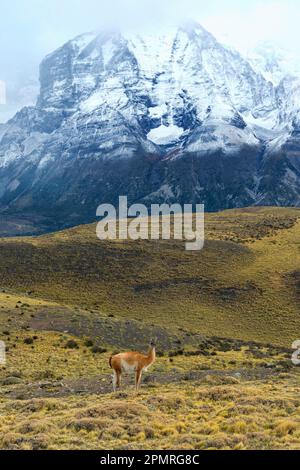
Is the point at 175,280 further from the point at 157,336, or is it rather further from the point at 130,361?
the point at 130,361

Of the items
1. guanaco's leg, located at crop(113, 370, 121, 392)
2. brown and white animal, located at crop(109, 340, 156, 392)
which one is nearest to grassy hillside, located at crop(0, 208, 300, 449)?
guanaco's leg, located at crop(113, 370, 121, 392)

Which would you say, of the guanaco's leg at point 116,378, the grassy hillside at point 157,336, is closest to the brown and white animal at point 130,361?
the guanaco's leg at point 116,378

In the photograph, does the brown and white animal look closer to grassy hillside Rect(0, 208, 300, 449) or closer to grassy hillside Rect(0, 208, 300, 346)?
grassy hillside Rect(0, 208, 300, 449)

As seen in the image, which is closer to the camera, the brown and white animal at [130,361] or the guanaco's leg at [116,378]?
the brown and white animal at [130,361]

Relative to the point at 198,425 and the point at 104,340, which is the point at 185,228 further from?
the point at 198,425

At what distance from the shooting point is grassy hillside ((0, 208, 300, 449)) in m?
20.0

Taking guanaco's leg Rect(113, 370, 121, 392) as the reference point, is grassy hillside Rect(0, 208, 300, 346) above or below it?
above

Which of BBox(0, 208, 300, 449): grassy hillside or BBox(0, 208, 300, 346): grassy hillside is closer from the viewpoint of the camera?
BBox(0, 208, 300, 449): grassy hillside

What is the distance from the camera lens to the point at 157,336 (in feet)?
178

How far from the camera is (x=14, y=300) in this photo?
63188 mm

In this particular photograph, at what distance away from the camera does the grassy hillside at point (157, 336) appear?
19984 millimetres

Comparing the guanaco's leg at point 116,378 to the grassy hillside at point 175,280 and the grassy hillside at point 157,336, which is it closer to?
the grassy hillside at point 157,336

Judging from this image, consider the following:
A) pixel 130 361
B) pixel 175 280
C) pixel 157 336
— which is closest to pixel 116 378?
pixel 130 361
